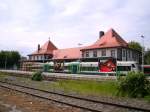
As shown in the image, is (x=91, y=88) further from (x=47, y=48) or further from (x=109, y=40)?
(x=47, y=48)

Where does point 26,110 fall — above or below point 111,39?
below

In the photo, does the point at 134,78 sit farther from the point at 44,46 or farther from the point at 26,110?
the point at 44,46

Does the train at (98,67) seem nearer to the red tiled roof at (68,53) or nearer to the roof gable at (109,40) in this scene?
the roof gable at (109,40)

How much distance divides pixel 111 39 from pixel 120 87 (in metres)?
50.7

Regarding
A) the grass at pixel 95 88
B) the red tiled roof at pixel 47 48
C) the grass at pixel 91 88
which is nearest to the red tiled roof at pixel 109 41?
the red tiled roof at pixel 47 48

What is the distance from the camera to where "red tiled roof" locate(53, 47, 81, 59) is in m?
79.6

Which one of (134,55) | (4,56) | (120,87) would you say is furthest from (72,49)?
(120,87)

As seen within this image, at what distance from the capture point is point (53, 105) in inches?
563

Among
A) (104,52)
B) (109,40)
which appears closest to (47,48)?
(109,40)

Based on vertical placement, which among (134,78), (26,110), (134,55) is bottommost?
(26,110)

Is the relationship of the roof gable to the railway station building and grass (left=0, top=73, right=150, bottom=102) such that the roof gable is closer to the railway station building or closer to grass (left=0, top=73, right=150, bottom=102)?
the railway station building

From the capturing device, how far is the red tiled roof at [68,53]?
7962cm

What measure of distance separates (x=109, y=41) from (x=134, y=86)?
51.1 metres

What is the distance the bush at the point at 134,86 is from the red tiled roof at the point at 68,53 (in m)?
57.0
